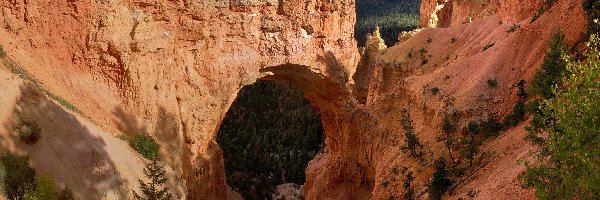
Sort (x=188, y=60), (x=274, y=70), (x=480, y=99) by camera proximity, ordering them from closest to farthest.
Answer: (x=480, y=99), (x=188, y=60), (x=274, y=70)

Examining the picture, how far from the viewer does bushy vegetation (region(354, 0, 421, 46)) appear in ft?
309

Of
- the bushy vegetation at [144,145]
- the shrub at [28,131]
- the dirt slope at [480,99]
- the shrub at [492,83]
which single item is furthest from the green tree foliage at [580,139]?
the bushy vegetation at [144,145]

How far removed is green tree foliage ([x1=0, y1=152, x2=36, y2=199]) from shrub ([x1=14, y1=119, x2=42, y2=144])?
97 cm

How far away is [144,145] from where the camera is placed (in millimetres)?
21734

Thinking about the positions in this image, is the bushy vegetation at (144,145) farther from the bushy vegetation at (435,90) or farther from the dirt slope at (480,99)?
the bushy vegetation at (435,90)

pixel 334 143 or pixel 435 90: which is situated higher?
pixel 435 90

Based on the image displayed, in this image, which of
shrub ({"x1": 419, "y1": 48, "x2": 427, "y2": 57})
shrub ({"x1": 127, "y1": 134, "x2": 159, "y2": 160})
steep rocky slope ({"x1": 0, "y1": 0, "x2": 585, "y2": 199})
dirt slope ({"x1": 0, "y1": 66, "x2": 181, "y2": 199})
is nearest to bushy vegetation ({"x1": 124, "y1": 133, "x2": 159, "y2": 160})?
shrub ({"x1": 127, "y1": 134, "x2": 159, "y2": 160})

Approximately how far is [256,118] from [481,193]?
137ft

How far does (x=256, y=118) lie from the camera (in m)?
55.8

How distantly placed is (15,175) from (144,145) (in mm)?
7673

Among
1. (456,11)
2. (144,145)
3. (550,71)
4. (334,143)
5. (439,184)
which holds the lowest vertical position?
(334,143)

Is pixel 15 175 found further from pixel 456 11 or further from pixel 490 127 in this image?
pixel 456 11

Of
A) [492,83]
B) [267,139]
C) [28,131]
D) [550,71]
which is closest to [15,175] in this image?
[28,131]

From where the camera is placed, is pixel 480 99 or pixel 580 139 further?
pixel 480 99
